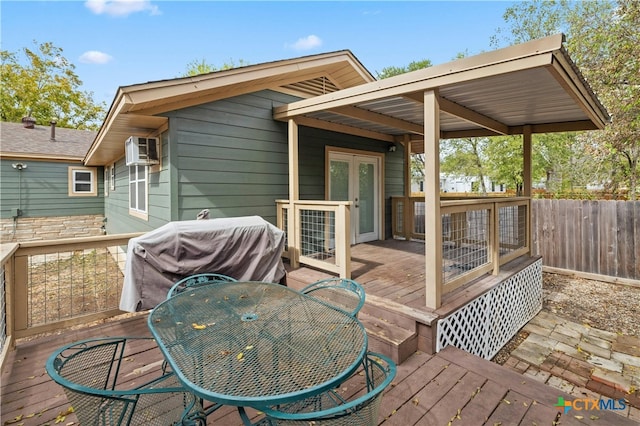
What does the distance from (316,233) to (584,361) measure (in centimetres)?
365

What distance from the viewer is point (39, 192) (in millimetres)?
10656

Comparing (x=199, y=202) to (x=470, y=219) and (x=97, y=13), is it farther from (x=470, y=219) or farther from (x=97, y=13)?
(x=97, y=13)

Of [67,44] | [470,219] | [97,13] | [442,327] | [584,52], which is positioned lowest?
[442,327]

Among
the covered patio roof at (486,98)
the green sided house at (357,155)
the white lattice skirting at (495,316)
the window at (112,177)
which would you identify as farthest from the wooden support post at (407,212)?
the window at (112,177)

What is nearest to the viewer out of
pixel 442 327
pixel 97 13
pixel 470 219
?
pixel 442 327

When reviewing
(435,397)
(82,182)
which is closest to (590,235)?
(435,397)

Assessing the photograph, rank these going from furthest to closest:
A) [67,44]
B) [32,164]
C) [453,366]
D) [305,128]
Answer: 1. [67,44]
2. [32,164]
3. [305,128]
4. [453,366]

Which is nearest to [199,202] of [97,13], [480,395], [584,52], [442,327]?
[442,327]

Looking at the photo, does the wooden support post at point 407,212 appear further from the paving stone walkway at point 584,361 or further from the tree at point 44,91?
the tree at point 44,91

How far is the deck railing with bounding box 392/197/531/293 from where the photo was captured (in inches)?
149

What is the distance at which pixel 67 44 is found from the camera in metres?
20.4

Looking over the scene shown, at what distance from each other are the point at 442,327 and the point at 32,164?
13357 mm

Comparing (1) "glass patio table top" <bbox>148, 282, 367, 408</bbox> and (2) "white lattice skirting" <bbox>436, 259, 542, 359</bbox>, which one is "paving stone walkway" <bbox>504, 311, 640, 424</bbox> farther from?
(1) "glass patio table top" <bbox>148, 282, 367, 408</bbox>

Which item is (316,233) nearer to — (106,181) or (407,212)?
(407,212)
